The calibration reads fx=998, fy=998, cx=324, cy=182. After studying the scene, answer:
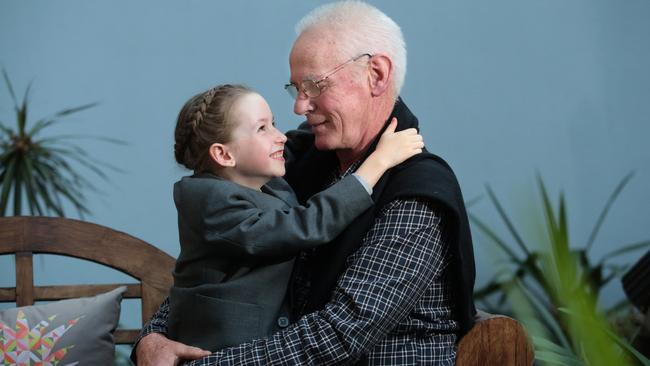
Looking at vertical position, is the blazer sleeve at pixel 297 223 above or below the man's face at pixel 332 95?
below

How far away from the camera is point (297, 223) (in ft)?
7.37

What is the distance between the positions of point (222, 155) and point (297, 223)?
0.32 meters

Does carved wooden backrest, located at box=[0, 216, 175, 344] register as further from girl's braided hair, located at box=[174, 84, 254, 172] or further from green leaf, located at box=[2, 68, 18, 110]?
green leaf, located at box=[2, 68, 18, 110]

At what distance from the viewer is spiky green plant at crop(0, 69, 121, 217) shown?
14.7 feet

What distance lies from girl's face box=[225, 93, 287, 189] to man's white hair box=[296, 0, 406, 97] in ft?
0.81

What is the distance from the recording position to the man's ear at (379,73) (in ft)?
7.97

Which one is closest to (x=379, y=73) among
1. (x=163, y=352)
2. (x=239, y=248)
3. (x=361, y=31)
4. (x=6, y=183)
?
(x=361, y=31)

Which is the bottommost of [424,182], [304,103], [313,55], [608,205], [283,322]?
[608,205]

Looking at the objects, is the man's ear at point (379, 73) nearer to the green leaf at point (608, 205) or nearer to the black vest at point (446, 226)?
the black vest at point (446, 226)

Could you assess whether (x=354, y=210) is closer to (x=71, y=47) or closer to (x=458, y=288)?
(x=458, y=288)

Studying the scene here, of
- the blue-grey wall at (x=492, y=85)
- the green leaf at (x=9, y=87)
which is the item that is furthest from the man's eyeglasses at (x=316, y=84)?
the green leaf at (x=9, y=87)

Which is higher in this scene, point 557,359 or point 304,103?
point 304,103

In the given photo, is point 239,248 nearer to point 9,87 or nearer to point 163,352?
point 163,352

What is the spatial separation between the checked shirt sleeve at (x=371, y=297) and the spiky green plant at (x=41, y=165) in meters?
2.46
